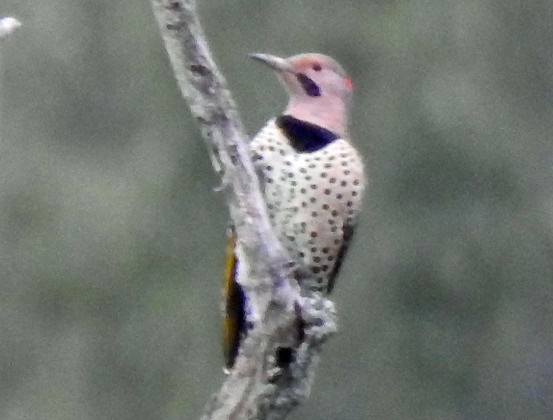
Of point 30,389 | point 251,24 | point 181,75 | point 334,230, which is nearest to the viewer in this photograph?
point 181,75

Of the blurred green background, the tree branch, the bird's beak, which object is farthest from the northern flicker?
the blurred green background

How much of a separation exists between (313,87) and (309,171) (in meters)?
0.11

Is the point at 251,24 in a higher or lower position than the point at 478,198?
higher

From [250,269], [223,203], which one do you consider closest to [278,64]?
[250,269]

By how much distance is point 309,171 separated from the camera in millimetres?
1109

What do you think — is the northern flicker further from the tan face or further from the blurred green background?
the blurred green background

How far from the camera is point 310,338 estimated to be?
976 mm

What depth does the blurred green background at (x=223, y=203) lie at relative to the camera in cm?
167

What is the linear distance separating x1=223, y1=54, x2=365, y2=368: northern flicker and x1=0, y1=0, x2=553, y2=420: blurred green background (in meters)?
0.48

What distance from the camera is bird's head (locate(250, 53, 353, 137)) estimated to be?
113cm

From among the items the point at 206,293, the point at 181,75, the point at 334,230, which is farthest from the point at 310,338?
the point at 206,293

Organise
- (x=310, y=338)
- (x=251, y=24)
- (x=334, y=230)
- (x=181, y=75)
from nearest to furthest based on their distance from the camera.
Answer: (x=181, y=75) < (x=310, y=338) < (x=334, y=230) < (x=251, y=24)

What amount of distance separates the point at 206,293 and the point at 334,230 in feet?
2.03

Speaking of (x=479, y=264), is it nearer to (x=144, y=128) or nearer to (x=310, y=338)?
(x=144, y=128)
